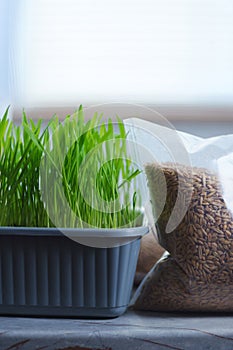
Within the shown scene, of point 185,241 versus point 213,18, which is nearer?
point 185,241

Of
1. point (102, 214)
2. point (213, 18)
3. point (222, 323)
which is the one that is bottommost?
point (222, 323)

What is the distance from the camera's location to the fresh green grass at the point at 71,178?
649mm

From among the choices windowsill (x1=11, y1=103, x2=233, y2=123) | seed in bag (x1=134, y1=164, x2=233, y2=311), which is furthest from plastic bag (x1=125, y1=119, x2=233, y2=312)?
windowsill (x1=11, y1=103, x2=233, y2=123)

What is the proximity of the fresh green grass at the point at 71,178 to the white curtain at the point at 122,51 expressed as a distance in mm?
721

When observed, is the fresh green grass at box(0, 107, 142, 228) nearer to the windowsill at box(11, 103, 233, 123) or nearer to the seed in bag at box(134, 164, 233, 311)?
the seed in bag at box(134, 164, 233, 311)

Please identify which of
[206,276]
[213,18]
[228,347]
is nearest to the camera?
[228,347]

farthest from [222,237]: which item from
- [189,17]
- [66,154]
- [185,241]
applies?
[189,17]

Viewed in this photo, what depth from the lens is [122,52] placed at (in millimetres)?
1407

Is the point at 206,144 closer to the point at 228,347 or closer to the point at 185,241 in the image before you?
the point at 185,241

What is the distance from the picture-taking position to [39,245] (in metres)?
0.64

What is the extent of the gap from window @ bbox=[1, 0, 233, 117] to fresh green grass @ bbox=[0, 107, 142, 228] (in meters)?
0.72

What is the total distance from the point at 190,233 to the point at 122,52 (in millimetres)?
827

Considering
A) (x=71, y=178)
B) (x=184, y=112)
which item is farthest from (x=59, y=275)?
(x=184, y=112)

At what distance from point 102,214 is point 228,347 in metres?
0.19
